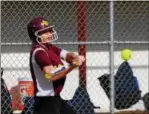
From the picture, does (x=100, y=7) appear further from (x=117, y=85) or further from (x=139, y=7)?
(x=117, y=85)

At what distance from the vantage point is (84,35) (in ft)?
28.7

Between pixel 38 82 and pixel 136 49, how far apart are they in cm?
493

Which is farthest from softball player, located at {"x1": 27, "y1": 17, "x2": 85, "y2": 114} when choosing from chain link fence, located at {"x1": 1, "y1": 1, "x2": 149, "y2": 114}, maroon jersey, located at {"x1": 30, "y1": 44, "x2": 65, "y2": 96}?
chain link fence, located at {"x1": 1, "y1": 1, "x2": 149, "y2": 114}

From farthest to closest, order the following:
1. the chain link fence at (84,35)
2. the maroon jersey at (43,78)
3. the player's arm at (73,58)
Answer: the chain link fence at (84,35), the maroon jersey at (43,78), the player's arm at (73,58)

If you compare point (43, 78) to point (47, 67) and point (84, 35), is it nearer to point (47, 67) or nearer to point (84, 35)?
point (47, 67)

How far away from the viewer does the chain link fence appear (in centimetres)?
870

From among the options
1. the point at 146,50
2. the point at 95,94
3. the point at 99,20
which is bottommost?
the point at 95,94

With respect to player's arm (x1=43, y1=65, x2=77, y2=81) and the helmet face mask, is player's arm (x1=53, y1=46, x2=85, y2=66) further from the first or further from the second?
the helmet face mask

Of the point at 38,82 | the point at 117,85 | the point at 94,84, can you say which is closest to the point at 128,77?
the point at 117,85

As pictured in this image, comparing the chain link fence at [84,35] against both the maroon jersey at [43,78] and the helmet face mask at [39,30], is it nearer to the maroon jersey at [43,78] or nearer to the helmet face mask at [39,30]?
the helmet face mask at [39,30]

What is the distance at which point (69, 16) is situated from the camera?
30.3 ft

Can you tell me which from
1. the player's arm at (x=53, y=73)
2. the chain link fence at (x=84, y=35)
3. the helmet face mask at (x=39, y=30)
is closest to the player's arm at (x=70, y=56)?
the player's arm at (x=53, y=73)

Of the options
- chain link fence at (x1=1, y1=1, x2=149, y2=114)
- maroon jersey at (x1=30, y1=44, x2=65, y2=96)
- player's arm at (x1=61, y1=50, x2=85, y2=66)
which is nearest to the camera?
player's arm at (x1=61, y1=50, x2=85, y2=66)

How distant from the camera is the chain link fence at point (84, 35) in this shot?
870cm
